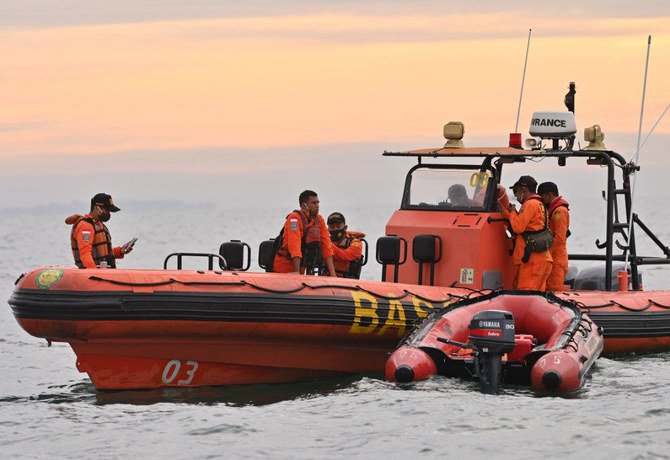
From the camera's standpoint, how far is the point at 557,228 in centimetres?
1203

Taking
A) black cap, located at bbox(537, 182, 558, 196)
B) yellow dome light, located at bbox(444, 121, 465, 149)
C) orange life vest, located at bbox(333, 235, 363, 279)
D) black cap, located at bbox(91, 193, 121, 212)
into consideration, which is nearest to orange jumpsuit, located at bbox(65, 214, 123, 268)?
black cap, located at bbox(91, 193, 121, 212)

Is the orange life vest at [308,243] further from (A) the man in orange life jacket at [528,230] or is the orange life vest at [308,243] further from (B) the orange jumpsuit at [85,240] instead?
(A) the man in orange life jacket at [528,230]

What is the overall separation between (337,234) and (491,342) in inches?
126

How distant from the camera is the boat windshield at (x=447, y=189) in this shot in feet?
40.1

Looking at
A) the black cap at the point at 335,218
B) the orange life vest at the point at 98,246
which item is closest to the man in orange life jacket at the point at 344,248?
the black cap at the point at 335,218

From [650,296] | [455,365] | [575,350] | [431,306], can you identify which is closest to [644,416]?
[575,350]

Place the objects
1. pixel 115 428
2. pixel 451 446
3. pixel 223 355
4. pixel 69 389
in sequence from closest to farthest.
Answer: pixel 451 446 < pixel 115 428 < pixel 223 355 < pixel 69 389

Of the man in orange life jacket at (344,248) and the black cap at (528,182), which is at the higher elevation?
the black cap at (528,182)

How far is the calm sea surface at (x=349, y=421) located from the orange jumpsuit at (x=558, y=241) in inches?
45.6

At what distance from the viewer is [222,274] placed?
34.2 ft

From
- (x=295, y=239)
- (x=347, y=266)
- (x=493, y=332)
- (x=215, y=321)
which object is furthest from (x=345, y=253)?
(x=493, y=332)

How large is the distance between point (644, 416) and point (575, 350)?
0.91 metres

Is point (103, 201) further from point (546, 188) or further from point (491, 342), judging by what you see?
point (546, 188)

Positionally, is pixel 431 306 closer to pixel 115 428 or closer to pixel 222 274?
pixel 222 274
